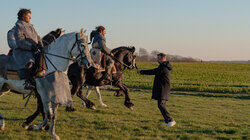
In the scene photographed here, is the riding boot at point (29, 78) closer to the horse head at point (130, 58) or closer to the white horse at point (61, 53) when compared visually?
the white horse at point (61, 53)

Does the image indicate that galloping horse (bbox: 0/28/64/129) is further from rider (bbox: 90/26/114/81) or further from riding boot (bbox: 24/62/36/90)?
rider (bbox: 90/26/114/81)

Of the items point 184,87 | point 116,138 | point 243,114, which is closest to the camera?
point 116,138

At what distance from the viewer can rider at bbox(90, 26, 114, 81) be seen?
31.4 feet

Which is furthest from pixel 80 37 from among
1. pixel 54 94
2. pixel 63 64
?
pixel 54 94

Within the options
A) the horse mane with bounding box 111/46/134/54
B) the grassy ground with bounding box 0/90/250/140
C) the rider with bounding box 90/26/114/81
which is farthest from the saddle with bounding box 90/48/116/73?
the grassy ground with bounding box 0/90/250/140

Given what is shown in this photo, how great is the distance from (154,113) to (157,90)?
9.02ft

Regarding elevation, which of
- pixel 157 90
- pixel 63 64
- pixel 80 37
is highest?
pixel 80 37

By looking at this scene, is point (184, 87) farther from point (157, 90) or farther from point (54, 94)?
point (54, 94)

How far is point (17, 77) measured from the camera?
6.48 metres

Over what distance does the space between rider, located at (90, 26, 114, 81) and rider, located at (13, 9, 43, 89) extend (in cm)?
336

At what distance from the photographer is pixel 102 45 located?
9.52 m

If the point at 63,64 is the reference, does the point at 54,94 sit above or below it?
below

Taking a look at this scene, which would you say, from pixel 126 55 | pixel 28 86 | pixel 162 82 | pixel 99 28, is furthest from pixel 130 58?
pixel 28 86

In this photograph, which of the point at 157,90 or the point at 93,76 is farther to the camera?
the point at 93,76
